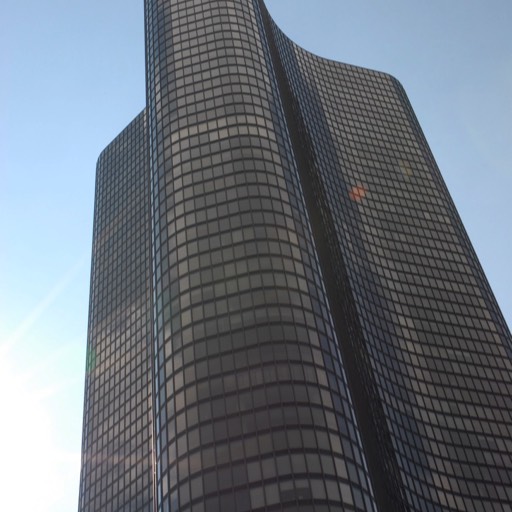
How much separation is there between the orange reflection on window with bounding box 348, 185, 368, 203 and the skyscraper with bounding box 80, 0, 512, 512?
380mm

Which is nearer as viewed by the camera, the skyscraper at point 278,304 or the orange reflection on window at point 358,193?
the skyscraper at point 278,304

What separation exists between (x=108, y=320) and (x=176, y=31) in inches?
2074

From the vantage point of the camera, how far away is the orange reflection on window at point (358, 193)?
135 m

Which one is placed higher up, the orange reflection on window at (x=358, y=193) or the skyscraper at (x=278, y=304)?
the orange reflection on window at (x=358, y=193)

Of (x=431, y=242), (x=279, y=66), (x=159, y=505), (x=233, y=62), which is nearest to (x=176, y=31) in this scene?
(x=233, y=62)

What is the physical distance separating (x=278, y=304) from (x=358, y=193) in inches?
2729

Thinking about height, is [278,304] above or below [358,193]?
below

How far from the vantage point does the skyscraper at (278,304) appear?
6412cm

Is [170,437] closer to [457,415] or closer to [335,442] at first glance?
[335,442]

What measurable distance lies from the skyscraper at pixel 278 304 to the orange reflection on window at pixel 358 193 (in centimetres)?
38

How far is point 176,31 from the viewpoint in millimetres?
105375

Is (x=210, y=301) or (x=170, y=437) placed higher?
(x=210, y=301)

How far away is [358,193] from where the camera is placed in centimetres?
13788

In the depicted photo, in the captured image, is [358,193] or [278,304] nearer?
[278,304]
